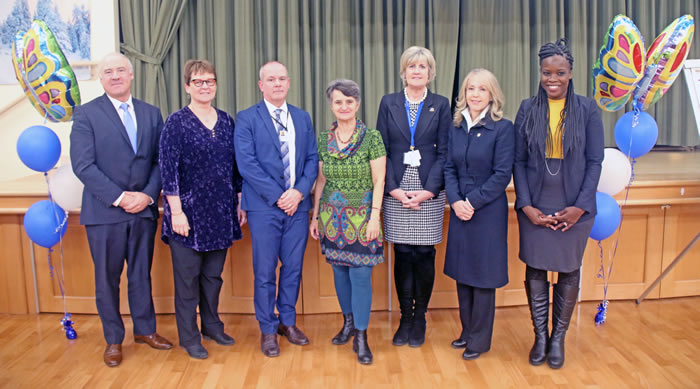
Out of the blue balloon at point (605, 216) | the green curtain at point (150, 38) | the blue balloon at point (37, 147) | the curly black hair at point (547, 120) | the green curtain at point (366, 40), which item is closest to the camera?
the curly black hair at point (547, 120)

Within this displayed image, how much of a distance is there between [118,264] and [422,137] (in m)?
1.62

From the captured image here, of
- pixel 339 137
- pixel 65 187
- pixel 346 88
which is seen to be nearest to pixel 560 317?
pixel 339 137

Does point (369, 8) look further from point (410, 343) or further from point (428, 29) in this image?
point (410, 343)

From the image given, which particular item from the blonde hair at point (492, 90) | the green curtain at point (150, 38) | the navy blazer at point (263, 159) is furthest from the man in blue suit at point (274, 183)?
the green curtain at point (150, 38)

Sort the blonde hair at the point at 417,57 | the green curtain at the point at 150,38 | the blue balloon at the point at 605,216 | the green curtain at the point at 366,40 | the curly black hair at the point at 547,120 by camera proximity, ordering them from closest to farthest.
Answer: the curly black hair at the point at 547,120 < the blonde hair at the point at 417,57 < the blue balloon at the point at 605,216 < the green curtain at the point at 150,38 < the green curtain at the point at 366,40

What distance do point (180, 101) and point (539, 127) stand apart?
4.42 meters

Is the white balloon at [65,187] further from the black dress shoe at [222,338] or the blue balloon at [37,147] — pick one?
the black dress shoe at [222,338]

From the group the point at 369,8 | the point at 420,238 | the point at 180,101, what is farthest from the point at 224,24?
the point at 420,238

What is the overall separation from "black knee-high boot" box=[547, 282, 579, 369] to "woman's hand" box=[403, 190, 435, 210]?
759 millimetres

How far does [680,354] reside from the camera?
9.46 ft

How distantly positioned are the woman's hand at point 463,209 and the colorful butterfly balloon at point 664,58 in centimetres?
114

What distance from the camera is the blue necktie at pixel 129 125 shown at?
279 centimetres

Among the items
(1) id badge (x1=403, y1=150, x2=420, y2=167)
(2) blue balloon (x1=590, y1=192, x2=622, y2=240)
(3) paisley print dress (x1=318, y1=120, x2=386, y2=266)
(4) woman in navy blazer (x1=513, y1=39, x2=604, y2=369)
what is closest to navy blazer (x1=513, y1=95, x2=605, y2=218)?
(4) woman in navy blazer (x1=513, y1=39, x2=604, y2=369)

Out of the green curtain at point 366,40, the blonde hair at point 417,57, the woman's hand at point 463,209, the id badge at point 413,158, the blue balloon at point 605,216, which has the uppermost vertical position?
the green curtain at point 366,40
